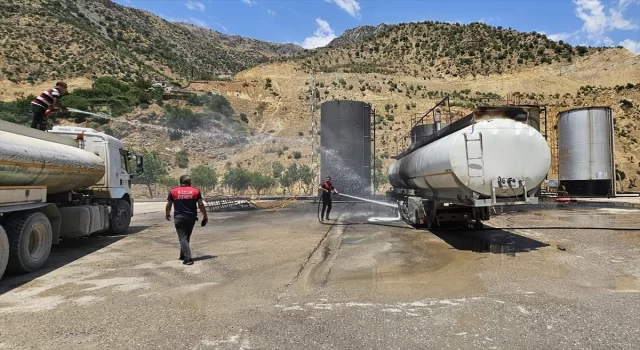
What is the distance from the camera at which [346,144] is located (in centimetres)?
2150

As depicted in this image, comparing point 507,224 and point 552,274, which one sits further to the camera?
point 507,224

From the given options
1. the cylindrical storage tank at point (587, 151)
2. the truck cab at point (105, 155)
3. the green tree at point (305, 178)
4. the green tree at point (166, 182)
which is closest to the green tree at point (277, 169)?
the green tree at point (305, 178)

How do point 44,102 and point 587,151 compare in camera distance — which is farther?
point 587,151

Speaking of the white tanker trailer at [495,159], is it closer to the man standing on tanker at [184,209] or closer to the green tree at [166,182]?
the man standing on tanker at [184,209]

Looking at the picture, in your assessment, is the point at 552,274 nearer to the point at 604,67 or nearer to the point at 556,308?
the point at 556,308

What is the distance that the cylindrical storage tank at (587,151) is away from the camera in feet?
77.2

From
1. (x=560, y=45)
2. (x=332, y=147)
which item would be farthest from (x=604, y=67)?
(x=332, y=147)

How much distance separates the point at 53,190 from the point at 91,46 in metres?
71.2

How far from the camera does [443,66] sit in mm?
75938

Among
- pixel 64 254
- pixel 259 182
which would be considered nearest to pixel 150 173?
pixel 259 182

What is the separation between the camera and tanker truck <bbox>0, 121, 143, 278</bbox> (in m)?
7.36

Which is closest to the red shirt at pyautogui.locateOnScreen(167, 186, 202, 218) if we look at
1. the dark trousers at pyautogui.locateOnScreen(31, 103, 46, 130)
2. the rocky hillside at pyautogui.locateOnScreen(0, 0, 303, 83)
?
the dark trousers at pyautogui.locateOnScreen(31, 103, 46, 130)

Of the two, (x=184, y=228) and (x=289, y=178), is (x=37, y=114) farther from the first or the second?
(x=289, y=178)

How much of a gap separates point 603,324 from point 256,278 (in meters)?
4.94
